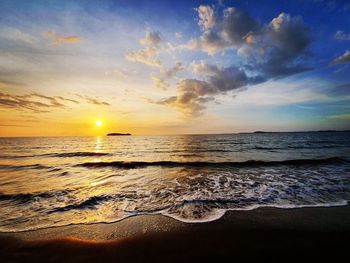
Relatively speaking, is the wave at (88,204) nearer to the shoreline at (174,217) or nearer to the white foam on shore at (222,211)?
the shoreline at (174,217)

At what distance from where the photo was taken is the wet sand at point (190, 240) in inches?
154

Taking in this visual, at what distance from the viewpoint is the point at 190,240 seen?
4.50m

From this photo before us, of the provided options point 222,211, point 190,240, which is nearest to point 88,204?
point 190,240

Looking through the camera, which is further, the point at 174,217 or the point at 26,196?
the point at 26,196

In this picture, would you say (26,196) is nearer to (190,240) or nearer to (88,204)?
(88,204)

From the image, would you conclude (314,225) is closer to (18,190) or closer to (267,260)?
(267,260)

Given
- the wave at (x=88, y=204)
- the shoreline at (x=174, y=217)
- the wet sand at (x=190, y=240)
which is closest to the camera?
the wet sand at (x=190, y=240)

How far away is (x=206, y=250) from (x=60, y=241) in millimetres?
A: 3746

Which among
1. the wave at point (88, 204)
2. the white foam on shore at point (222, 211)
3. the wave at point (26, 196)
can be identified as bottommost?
the white foam on shore at point (222, 211)

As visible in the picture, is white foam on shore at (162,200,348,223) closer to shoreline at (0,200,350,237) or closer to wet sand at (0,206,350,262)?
shoreline at (0,200,350,237)

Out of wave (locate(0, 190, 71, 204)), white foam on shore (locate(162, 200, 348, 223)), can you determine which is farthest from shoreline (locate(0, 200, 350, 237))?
wave (locate(0, 190, 71, 204))

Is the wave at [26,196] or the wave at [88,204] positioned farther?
the wave at [26,196]

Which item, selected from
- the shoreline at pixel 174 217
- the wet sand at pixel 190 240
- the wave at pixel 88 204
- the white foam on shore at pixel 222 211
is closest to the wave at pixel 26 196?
the wave at pixel 88 204

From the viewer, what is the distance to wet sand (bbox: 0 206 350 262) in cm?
392
